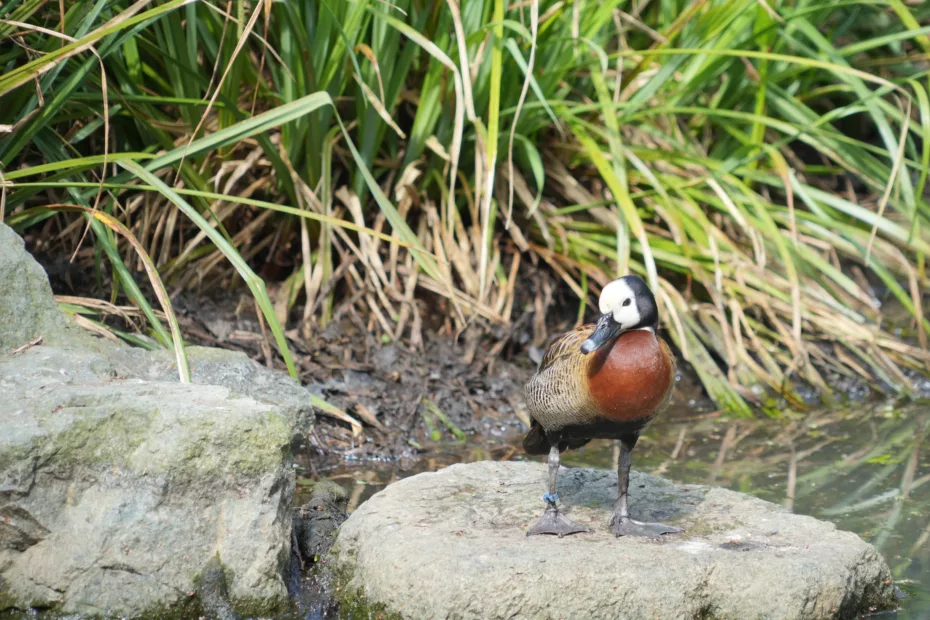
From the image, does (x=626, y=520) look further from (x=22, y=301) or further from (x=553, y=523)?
(x=22, y=301)

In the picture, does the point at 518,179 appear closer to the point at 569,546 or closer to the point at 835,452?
the point at 835,452

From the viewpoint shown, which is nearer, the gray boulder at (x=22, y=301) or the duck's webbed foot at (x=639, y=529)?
the duck's webbed foot at (x=639, y=529)

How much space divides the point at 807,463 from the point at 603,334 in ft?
7.01

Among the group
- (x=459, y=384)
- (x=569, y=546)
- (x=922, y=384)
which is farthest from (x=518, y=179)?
(x=569, y=546)

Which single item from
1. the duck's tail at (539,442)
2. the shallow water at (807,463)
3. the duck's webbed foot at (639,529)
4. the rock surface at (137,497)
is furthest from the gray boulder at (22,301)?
the duck's webbed foot at (639,529)

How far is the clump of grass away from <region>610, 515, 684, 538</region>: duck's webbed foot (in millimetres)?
1530

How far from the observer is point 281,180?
5242mm

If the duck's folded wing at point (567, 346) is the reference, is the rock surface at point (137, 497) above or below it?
below

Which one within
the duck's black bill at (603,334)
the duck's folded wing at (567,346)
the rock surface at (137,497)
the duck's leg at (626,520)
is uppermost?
the duck's black bill at (603,334)

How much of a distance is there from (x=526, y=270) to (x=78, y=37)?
281cm

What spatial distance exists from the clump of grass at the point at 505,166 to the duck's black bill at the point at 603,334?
1.31 metres

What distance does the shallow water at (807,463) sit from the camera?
4125mm

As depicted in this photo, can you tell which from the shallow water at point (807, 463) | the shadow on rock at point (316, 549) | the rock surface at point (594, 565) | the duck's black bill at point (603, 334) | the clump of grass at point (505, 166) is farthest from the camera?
the clump of grass at point (505, 166)

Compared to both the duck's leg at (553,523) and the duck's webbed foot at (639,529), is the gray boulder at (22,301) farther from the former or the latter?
the duck's webbed foot at (639,529)
